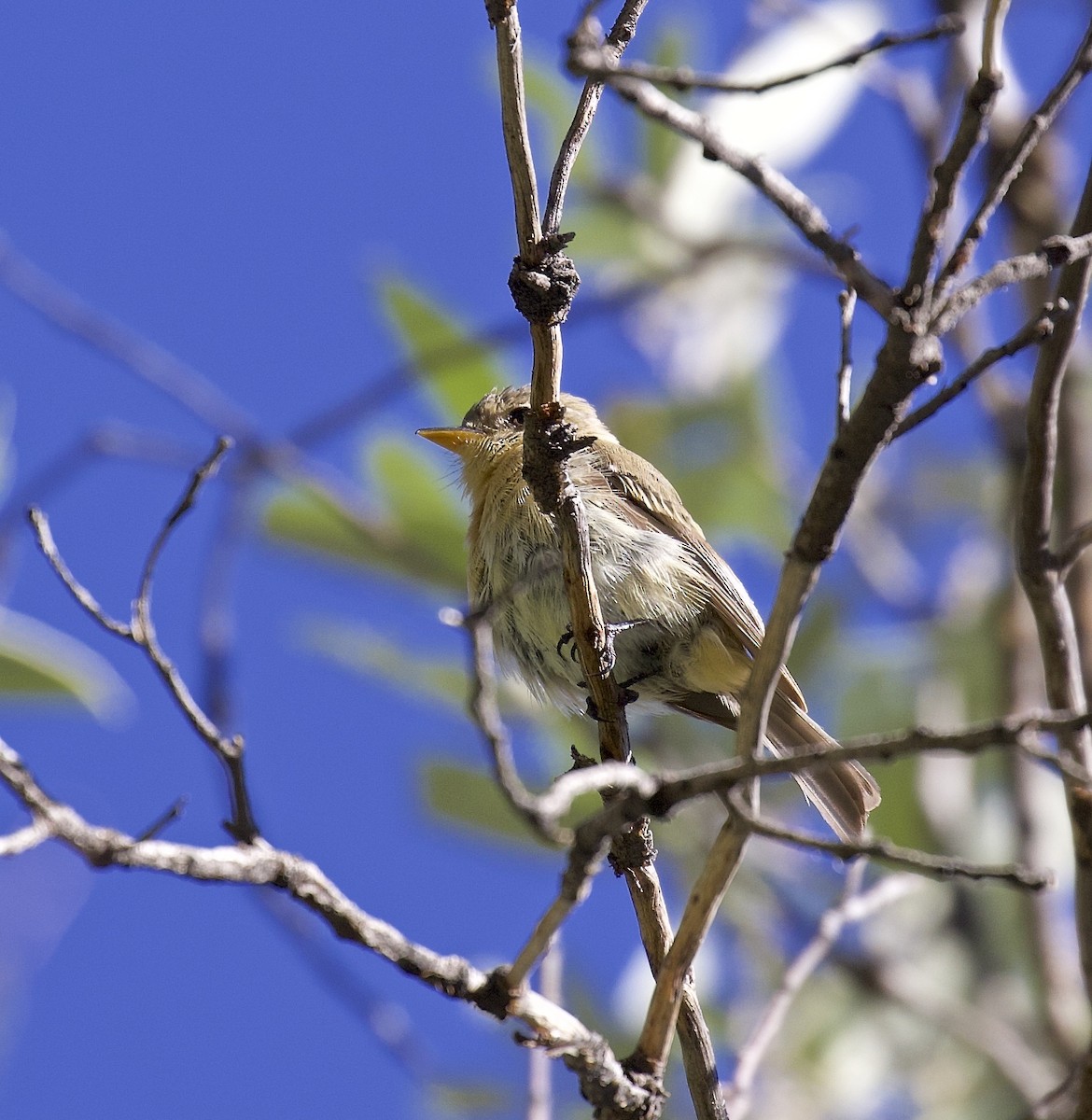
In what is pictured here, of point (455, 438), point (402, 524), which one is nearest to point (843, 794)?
point (455, 438)

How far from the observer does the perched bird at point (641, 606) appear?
4.51 meters

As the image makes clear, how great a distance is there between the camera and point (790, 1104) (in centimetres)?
612

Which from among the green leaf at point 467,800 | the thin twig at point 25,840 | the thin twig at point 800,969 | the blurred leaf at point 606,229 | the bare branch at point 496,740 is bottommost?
the thin twig at point 25,840

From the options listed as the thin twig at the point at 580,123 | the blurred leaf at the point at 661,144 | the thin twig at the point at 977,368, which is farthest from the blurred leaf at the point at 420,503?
the thin twig at the point at 977,368

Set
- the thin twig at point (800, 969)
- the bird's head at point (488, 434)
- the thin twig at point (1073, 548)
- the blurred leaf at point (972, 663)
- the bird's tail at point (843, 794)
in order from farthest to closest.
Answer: the blurred leaf at point (972, 663) → the bird's head at point (488, 434) → the bird's tail at point (843, 794) → the thin twig at point (800, 969) → the thin twig at point (1073, 548)

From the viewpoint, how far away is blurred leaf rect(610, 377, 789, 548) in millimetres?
5707

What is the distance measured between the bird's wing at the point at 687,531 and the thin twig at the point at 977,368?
8.23 ft

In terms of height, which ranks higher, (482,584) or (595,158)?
(595,158)

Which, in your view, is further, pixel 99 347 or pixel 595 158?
pixel 595 158

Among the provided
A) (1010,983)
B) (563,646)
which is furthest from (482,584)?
(1010,983)

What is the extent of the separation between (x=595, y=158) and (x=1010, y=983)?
405cm

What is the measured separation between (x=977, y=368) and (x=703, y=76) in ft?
1.79

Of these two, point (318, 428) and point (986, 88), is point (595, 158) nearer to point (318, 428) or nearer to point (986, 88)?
point (318, 428)

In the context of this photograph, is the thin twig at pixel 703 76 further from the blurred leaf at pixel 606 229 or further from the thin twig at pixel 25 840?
the blurred leaf at pixel 606 229
